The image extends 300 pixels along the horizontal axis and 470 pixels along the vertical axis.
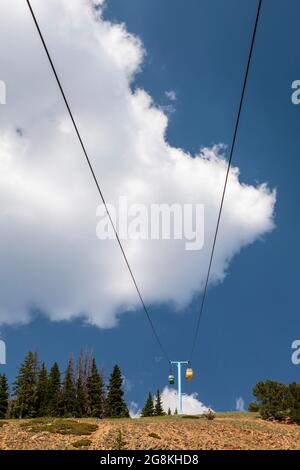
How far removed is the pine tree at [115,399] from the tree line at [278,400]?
3647cm


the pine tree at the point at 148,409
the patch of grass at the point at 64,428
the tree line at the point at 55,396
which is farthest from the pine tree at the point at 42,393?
the patch of grass at the point at 64,428

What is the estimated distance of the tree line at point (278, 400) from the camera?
56500mm

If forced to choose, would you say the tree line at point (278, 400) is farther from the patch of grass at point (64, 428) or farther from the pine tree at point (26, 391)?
the pine tree at point (26, 391)

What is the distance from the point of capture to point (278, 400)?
5944 cm

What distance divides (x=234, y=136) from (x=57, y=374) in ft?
290

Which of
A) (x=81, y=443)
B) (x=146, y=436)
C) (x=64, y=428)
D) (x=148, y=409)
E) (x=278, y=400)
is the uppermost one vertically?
(x=148, y=409)

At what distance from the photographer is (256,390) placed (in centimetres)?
6234

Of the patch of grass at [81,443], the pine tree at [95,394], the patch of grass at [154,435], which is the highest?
the pine tree at [95,394]

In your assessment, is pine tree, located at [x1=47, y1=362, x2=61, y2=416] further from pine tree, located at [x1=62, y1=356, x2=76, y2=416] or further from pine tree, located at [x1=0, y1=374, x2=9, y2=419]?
pine tree, located at [x1=0, y1=374, x2=9, y2=419]

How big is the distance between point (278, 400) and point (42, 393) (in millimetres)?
47231

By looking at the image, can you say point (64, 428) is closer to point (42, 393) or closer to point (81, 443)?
point (81, 443)

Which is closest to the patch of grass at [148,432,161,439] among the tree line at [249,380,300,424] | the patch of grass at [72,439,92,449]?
the patch of grass at [72,439,92,449]

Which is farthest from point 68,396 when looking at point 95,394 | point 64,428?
point 64,428
